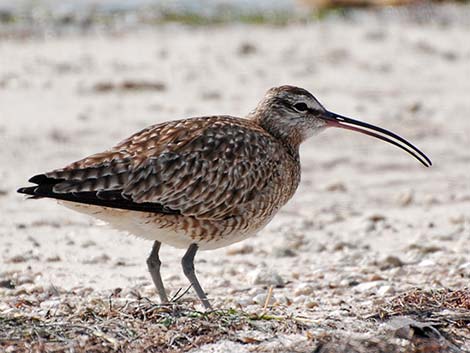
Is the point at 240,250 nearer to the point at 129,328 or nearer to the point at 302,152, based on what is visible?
the point at 129,328

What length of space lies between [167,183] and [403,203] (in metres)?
4.10

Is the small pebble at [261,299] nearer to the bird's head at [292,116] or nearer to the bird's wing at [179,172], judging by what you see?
the bird's wing at [179,172]

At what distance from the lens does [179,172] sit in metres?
7.61

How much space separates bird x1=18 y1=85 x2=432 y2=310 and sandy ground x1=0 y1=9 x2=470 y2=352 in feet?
1.84

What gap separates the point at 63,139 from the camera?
499 inches

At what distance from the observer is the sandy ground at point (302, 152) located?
858 centimetres

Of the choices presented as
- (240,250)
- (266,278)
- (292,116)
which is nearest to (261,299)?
(266,278)

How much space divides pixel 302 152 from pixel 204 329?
6.40m

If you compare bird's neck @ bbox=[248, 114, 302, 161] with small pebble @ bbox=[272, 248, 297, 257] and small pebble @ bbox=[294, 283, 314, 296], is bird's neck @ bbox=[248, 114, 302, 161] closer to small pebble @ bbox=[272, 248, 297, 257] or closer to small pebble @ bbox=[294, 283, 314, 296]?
small pebble @ bbox=[294, 283, 314, 296]

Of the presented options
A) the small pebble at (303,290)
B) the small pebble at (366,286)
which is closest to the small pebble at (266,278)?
the small pebble at (303,290)

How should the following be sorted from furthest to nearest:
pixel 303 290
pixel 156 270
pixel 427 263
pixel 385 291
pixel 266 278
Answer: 1. pixel 427 263
2. pixel 266 278
3. pixel 303 290
4. pixel 385 291
5. pixel 156 270

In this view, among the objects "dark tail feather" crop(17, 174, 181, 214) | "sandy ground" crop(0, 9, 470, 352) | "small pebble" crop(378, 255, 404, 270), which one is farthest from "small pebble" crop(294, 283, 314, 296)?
"dark tail feather" crop(17, 174, 181, 214)

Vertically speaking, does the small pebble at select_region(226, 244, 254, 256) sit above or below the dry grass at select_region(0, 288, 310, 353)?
below

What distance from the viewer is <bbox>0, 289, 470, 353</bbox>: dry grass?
637 cm
